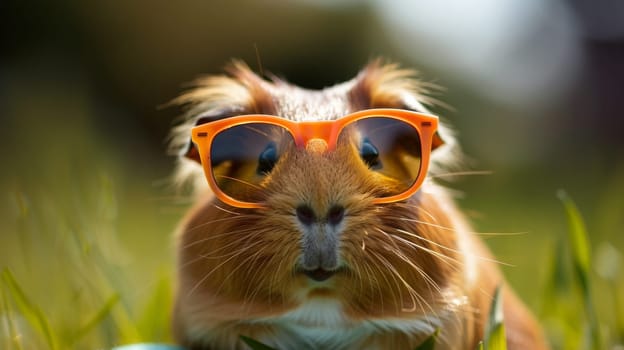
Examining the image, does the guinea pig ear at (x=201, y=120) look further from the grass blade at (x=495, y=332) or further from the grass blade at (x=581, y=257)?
the grass blade at (x=581, y=257)

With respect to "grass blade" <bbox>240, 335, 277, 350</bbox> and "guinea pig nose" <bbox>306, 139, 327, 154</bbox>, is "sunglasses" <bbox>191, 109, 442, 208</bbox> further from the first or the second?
"grass blade" <bbox>240, 335, 277, 350</bbox>

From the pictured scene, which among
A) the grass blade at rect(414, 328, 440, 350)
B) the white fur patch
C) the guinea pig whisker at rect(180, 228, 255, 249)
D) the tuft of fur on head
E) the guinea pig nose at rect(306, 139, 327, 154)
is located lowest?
the grass blade at rect(414, 328, 440, 350)

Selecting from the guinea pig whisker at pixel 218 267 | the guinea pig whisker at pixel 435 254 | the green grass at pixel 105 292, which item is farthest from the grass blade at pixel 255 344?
the green grass at pixel 105 292

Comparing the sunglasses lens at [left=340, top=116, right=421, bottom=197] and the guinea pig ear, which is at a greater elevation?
the guinea pig ear

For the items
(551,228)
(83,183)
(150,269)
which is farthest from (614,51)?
(83,183)

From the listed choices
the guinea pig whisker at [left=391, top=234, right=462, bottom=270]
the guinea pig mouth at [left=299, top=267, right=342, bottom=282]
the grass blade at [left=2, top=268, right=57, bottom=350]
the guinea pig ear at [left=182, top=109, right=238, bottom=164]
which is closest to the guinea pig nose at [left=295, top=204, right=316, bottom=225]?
the guinea pig mouth at [left=299, top=267, right=342, bottom=282]

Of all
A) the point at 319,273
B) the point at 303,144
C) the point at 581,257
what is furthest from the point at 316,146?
the point at 581,257

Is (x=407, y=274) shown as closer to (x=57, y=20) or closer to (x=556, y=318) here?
(x=556, y=318)
